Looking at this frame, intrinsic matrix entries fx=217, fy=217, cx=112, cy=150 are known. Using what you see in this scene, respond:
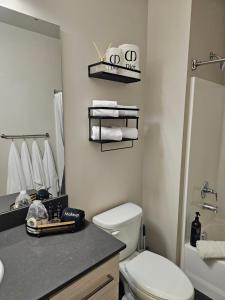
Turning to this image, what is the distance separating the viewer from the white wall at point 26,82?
1.15 m

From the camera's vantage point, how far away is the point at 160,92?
1.86 meters

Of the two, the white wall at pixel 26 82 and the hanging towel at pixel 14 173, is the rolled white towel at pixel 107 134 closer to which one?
the white wall at pixel 26 82

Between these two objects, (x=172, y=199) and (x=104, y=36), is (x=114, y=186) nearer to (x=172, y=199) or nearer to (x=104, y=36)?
(x=172, y=199)

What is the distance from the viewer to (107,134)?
1483 mm

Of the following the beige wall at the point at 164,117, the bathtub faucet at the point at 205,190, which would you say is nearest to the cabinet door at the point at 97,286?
the beige wall at the point at 164,117

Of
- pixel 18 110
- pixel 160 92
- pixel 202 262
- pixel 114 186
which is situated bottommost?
pixel 202 262

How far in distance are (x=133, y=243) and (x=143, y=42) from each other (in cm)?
166

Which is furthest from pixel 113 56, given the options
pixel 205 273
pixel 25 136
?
pixel 205 273

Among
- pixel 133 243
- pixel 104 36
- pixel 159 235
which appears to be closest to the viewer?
pixel 104 36

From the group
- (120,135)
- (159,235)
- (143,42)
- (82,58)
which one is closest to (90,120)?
(120,135)

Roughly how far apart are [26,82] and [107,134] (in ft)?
1.93

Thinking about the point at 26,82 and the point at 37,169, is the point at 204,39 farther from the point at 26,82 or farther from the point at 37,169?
the point at 37,169

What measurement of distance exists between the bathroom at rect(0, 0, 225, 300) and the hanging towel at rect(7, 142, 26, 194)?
3 cm

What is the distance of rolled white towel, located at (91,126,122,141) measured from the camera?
146cm
